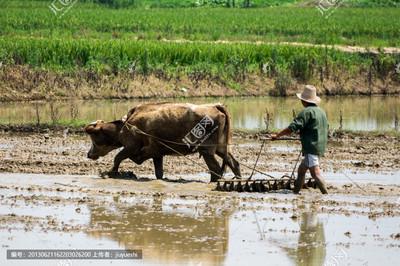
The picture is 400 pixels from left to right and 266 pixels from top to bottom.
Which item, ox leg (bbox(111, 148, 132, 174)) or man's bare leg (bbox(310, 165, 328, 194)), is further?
ox leg (bbox(111, 148, 132, 174))

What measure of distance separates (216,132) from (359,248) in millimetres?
4575

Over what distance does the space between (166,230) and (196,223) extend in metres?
0.55

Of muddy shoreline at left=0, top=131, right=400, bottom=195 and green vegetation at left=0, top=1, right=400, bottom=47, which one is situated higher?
green vegetation at left=0, top=1, right=400, bottom=47

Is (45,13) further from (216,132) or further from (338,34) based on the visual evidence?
(216,132)

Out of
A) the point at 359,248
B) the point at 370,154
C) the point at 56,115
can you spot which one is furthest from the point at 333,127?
the point at 359,248

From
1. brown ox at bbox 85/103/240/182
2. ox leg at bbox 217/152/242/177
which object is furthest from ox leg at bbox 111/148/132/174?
ox leg at bbox 217/152/242/177

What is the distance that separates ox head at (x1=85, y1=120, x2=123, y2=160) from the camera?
1644cm

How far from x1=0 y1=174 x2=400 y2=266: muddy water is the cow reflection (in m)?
0.01

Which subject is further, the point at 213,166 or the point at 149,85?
the point at 149,85

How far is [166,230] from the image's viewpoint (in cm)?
1262

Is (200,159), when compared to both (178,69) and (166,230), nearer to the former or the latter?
(166,230)

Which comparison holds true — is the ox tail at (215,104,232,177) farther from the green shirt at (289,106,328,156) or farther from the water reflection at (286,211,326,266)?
the water reflection at (286,211,326,266)

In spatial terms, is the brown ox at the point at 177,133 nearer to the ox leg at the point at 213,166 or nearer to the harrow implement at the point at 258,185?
the ox leg at the point at 213,166

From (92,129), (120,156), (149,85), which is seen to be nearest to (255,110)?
(149,85)
